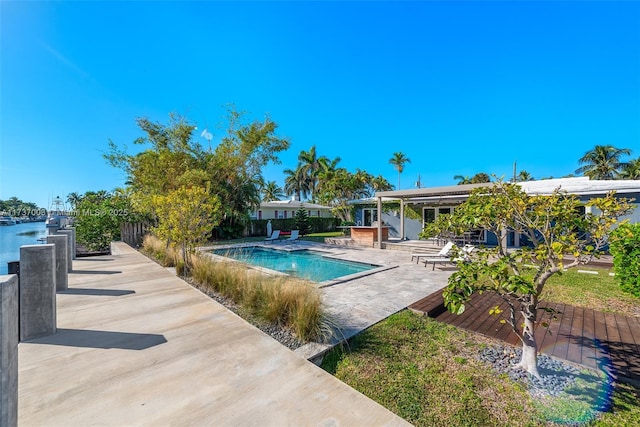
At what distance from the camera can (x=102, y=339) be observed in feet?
10.6

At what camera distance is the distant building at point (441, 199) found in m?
9.71

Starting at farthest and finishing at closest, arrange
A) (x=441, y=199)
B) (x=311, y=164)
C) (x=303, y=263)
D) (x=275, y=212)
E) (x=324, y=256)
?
(x=311, y=164) → (x=275, y=212) → (x=441, y=199) → (x=324, y=256) → (x=303, y=263)

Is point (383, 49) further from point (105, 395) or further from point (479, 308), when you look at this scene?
point (105, 395)

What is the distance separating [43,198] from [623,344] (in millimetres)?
38430

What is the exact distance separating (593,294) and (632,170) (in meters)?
36.5

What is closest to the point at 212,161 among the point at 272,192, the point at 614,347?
the point at 614,347

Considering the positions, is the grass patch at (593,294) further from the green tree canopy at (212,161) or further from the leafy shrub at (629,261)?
the green tree canopy at (212,161)

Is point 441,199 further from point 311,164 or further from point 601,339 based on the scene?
point 311,164

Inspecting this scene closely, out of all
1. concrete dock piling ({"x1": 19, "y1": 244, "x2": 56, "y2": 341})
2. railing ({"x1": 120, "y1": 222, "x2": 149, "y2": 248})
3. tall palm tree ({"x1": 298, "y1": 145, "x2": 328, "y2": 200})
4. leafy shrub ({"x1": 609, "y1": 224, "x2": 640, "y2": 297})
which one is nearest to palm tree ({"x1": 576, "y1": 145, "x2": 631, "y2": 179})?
tall palm tree ({"x1": 298, "y1": 145, "x2": 328, "y2": 200})

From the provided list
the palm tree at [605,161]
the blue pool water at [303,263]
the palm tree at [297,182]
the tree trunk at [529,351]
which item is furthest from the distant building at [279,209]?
the palm tree at [605,161]

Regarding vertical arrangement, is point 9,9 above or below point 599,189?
above

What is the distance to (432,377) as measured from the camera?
2.88m

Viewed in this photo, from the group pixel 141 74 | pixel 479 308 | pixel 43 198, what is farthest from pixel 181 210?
pixel 43 198

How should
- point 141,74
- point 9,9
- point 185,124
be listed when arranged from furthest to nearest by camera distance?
1. point 185,124
2. point 141,74
3. point 9,9
